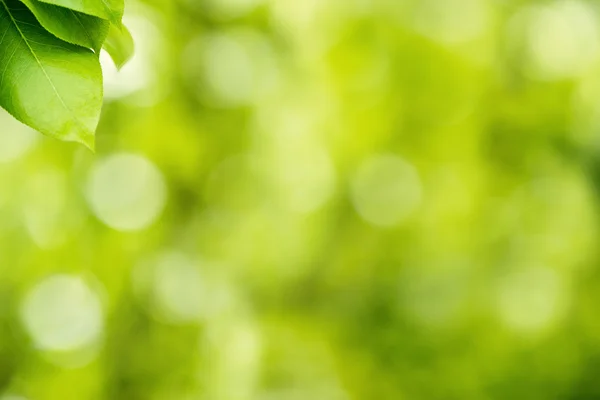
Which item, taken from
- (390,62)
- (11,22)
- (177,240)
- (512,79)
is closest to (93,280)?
(177,240)

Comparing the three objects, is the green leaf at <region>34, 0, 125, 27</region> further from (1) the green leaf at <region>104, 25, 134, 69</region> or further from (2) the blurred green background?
(2) the blurred green background

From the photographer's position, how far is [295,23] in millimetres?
3910

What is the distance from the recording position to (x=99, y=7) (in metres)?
0.51

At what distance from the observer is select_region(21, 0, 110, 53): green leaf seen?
21.2 inches

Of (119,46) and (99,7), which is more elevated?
(99,7)

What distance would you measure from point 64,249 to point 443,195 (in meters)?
1.83

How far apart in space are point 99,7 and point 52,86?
79 mm

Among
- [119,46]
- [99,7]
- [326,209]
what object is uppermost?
[99,7]

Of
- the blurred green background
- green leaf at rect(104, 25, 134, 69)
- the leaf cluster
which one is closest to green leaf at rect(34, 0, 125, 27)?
the leaf cluster

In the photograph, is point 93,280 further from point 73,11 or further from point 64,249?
point 73,11

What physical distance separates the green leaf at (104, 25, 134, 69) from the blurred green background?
2.83m

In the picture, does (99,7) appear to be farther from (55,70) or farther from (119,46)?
(119,46)

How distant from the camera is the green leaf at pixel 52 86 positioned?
1.81ft

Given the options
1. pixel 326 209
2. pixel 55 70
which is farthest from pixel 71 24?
pixel 326 209
